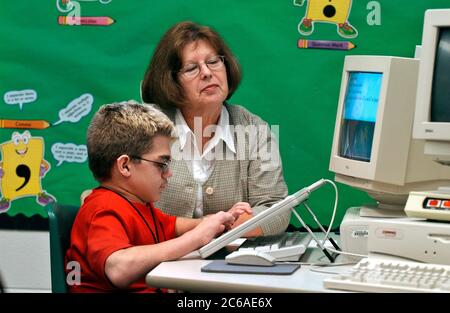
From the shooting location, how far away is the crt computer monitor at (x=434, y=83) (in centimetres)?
232

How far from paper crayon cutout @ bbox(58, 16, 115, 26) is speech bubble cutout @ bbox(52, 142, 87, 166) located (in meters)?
0.54

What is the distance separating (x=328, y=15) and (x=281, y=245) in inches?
56.5

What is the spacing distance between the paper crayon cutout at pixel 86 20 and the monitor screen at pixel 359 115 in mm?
1326

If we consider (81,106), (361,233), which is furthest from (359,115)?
(81,106)

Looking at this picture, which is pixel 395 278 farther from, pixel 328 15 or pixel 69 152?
pixel 69 152

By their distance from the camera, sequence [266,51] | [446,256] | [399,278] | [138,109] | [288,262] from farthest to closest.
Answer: [266,51] → [138,109] → [288,262] → [446,256] → [399,278]

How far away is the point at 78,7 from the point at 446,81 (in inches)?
72.7

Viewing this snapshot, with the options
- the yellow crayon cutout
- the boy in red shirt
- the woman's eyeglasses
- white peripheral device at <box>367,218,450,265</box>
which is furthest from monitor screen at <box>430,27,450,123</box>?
the yellow crayon cutout

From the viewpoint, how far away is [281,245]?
2277 millimetres

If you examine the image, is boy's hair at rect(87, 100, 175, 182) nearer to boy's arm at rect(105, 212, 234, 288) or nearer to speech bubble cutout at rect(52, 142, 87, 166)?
boy's arm at rect(105, 212, 234, 288)

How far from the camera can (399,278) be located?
1819 millimetres

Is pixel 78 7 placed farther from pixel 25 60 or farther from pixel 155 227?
pixel 155 227

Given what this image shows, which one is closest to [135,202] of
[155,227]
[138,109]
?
[155,227]

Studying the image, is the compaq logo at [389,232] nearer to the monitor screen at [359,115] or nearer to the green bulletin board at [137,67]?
the monitor screen at [359,115]
